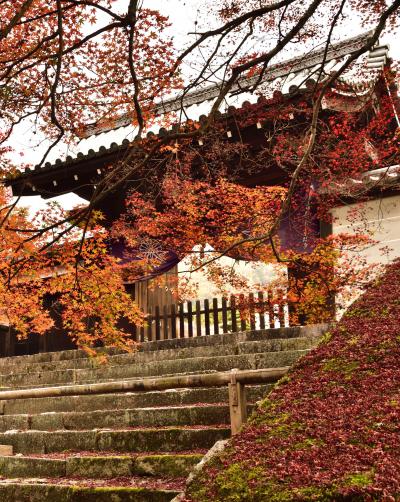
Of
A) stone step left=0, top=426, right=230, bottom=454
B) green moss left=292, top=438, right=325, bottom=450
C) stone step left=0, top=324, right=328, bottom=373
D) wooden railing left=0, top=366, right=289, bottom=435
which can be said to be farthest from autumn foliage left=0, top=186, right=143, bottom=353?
green moss left=292, top=438, right=325, bottom=450

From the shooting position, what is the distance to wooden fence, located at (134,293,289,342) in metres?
10.3

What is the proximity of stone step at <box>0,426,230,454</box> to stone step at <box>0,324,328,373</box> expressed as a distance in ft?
8.18

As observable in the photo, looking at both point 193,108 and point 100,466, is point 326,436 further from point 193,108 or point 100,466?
point 193,108

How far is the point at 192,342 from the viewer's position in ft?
30.6

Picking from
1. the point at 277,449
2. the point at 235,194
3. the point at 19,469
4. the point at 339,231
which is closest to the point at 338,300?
the point at 339,231

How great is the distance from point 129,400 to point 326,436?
367 cm

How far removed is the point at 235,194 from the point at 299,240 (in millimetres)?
1418

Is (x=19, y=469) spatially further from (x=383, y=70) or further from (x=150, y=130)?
(x=383, y=70)

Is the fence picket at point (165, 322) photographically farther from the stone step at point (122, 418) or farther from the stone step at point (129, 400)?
the stone step at point (122, 418)

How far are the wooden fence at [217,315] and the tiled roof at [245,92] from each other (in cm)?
327

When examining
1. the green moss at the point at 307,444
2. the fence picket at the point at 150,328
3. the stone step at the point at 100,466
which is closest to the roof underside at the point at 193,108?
the fence picket at the point at 150,328

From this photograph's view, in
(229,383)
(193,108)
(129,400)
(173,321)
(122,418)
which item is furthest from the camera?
(193,108)

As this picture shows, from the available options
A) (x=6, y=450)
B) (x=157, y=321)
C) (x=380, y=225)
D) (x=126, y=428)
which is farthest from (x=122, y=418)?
(x=380, y=225)

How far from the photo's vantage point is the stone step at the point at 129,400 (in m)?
6.23
